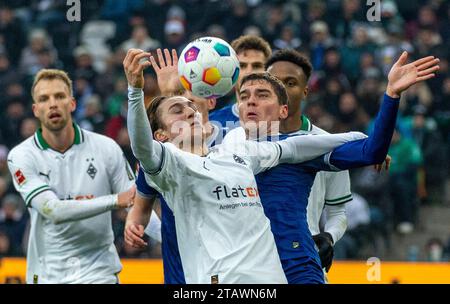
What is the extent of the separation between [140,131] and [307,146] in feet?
4.38

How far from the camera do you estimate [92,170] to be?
30.2ft

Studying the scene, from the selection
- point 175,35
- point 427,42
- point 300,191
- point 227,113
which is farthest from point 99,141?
point 427,42

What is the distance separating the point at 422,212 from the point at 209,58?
8.90 metres

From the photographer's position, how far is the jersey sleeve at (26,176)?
351 inches

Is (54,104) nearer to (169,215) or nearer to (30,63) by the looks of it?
(169,215)

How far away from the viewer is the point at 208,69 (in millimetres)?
7371

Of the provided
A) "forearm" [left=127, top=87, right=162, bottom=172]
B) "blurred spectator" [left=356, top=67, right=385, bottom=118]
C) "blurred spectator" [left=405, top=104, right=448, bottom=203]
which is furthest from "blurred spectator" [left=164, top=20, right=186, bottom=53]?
"forearm" [left=127, top=87, right=162, bottom=172]

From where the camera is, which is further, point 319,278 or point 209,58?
point 209,58

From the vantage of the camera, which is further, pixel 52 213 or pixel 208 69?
pixel 52 213

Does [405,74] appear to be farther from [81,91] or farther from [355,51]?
[81,91]

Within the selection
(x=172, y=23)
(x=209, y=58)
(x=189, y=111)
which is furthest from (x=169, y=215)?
(x=172, y=23)

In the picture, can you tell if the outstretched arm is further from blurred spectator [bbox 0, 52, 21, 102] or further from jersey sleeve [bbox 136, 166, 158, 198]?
blurred spectator [bbox 0, 52, 21, 102]

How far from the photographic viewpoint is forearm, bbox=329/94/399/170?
6691 millimetres

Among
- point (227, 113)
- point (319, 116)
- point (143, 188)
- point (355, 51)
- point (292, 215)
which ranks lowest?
point (292, 215)
